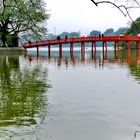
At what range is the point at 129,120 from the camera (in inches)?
539

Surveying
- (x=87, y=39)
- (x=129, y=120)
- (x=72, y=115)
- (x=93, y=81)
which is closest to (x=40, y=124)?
(x=72, y=115)

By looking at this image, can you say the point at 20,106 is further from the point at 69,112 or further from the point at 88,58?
the point at 88,58

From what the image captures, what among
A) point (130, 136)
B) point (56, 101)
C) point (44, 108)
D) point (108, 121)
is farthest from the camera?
point (56, 101)

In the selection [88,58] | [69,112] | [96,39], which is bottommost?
[88,58]

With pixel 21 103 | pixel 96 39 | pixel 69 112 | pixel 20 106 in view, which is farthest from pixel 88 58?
pixel 69 112

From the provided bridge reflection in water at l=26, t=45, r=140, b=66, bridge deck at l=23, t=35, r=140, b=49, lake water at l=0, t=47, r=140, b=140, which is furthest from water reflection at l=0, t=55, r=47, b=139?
bridge deck at l=23, t=35, r=140, b=49

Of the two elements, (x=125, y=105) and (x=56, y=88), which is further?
(x=56, y=88)

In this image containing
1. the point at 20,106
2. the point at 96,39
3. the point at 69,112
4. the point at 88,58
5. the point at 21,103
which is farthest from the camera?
the point at 96,39

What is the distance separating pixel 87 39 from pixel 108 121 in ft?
193

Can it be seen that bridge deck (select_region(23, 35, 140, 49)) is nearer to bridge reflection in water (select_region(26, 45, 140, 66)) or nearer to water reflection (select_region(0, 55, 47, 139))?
bridge reflection in water (select_region(26, 45, 140, 66))

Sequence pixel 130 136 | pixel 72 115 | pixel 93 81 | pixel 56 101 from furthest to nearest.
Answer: pixel 93 81, pixel 56 101, pixel 72 115, pixel 130 136

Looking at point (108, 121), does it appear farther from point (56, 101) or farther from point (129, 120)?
point (56, 101)

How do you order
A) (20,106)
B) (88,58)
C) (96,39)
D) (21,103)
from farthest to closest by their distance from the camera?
(96,39), (88,58), (21,103), (20,106)

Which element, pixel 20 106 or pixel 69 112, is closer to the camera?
pixel 69 112
